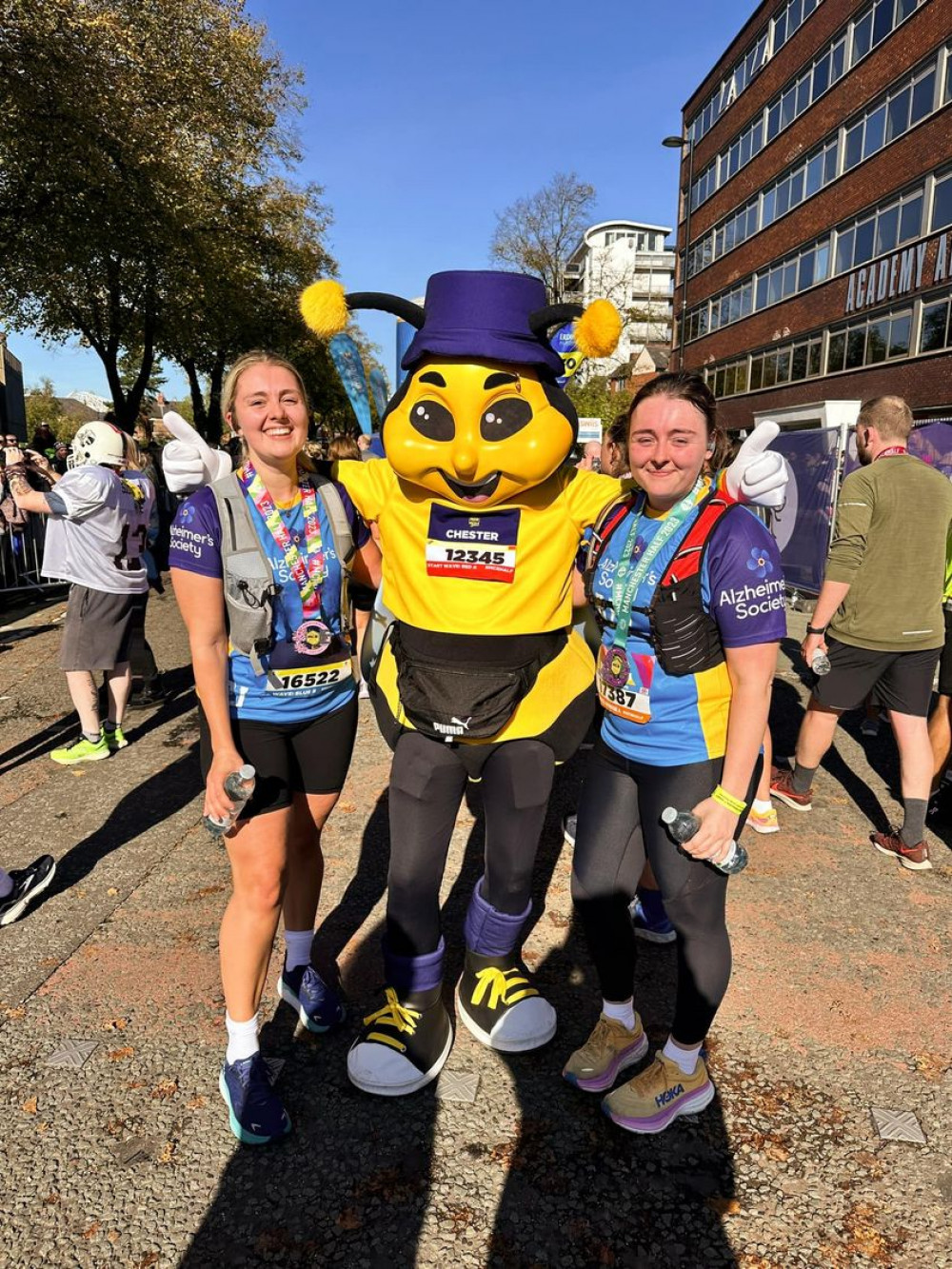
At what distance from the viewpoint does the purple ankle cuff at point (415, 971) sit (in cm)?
252

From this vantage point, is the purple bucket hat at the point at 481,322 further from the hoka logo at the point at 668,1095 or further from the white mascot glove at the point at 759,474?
the hoka logo at the point at 668,1095

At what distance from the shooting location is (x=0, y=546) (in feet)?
32.0

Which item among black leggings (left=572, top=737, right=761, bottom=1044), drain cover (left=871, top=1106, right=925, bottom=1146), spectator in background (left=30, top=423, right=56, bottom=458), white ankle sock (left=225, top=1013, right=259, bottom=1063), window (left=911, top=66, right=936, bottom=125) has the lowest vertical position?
drain cover (left=871, top=1106, right=925, bottom=1146)

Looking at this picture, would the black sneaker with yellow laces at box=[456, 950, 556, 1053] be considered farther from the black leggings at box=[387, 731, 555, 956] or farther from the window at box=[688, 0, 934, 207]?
the window at box=[688, 0, 934, 207]

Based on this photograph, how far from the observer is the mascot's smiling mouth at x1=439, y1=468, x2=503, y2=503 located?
2292 mm

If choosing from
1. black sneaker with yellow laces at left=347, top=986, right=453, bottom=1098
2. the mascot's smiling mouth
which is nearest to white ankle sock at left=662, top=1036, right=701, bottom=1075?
black sneaker with yellow laces at left=347, top=986, right=453, bottom=1098

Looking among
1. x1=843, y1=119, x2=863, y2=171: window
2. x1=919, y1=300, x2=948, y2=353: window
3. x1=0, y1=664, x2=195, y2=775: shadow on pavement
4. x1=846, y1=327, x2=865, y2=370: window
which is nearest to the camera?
x1=0, y1=664, x2=195, y2=775: shadow on pavement

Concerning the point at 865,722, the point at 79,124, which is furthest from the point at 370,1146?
the point at 79,124

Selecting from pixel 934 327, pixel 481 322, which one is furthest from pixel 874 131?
pixel 481 322

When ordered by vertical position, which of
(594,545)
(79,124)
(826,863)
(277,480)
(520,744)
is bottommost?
(826,863)

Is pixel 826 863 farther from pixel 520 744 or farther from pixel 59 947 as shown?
pixel 59 947

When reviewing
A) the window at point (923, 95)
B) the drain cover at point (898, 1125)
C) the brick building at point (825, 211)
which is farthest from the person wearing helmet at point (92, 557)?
the window at point (923, 95)

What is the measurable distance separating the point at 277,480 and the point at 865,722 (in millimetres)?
4970

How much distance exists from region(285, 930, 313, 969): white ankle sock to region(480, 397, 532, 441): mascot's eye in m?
1.73
